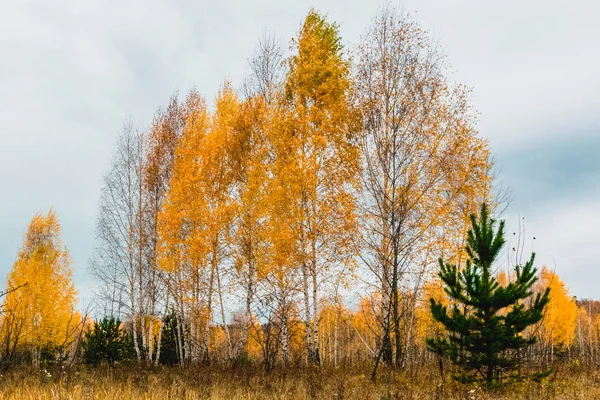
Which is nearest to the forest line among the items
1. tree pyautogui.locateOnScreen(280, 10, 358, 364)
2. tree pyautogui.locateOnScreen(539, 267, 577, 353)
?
tree pyautogui.locateOnScreen(280, 10, 358, 364)

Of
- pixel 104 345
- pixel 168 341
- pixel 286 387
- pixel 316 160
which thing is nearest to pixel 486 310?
pixel 286 387

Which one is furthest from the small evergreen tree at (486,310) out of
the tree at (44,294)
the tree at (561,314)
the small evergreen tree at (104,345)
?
the tree at (561,314)

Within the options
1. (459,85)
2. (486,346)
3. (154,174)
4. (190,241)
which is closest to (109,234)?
(154,174)

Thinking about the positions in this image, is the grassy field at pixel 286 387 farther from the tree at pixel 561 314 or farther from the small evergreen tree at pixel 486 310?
the tree at pixel 561 314

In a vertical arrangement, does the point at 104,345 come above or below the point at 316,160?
below

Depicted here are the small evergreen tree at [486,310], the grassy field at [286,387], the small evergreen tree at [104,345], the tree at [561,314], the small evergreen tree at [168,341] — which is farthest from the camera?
the tree at [561,314]

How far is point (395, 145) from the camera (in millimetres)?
12109

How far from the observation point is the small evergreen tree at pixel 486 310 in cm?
740

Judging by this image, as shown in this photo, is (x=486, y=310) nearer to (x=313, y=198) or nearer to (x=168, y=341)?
(x=313, y=198)

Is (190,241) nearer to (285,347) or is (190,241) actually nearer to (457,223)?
(285,347)

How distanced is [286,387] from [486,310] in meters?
3.63

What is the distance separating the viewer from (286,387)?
7.46 meters

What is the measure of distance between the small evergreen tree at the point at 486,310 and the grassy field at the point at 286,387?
2.19 feet

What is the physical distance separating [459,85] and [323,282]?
22.9 ft
